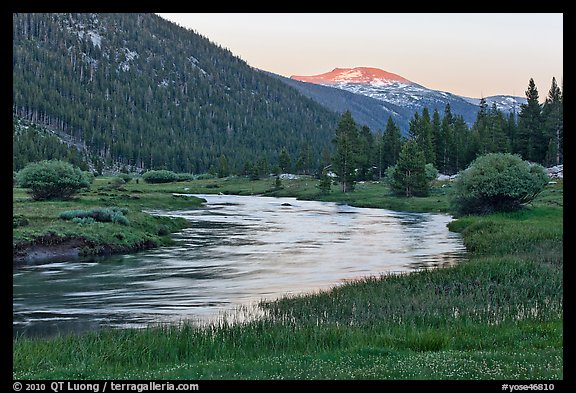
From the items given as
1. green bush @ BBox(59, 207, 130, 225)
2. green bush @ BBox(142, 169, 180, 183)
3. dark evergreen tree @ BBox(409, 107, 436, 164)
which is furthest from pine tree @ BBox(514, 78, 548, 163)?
green bush @ BBox(59, 207, 130, 225)

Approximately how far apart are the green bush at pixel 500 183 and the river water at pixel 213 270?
4994 millimetres

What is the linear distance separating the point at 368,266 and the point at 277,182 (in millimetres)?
96375

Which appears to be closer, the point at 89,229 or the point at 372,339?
the point at 372,339

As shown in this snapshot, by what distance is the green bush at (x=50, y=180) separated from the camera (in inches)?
2411

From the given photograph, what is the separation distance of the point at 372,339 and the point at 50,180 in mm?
52407

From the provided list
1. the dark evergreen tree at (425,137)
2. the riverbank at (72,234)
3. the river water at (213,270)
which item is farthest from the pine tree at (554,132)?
the riverbank at (72,234)

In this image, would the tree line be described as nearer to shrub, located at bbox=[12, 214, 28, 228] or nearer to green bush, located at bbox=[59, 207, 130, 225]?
green bush, located at bbox=[59, 207, 130, 225]

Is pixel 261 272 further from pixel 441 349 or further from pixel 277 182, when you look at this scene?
pixel 277 182

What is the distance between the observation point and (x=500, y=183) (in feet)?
195

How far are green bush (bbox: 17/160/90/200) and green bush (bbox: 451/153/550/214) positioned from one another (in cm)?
4008

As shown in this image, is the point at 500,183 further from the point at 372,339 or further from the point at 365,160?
the point at 365,160

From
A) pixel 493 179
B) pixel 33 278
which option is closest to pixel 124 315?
pixel 33 278

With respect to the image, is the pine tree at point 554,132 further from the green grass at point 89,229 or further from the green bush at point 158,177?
the green bush at point 158,177

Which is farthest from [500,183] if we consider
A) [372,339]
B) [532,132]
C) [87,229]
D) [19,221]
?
[532,132]
